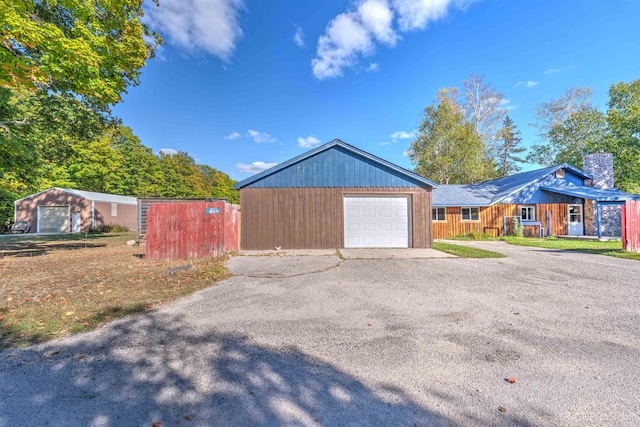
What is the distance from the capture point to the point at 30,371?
259 cm

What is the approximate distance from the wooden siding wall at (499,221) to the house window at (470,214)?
0.20 m

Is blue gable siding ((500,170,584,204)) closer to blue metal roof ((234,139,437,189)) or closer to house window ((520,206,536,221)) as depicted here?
house window ((520,206,536,221))

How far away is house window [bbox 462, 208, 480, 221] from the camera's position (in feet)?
57.7

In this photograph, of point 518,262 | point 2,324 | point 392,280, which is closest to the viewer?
point 2,324

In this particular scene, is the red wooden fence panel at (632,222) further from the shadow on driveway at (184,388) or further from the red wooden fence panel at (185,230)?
the red wooden fence panel at (185,230)

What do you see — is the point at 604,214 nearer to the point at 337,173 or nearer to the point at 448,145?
the point at 448,145

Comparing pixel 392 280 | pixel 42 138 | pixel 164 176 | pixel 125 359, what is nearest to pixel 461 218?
pixel 392 280

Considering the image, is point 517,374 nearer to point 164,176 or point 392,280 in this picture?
point 392,280

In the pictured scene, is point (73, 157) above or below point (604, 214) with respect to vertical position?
above

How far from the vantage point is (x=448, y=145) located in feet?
81.7

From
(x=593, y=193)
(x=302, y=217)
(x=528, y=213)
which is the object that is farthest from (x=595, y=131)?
(x=302, y=217)

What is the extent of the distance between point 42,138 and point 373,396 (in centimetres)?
1523

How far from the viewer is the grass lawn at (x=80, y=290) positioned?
11.9 ft

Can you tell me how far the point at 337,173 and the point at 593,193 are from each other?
16826 mm
